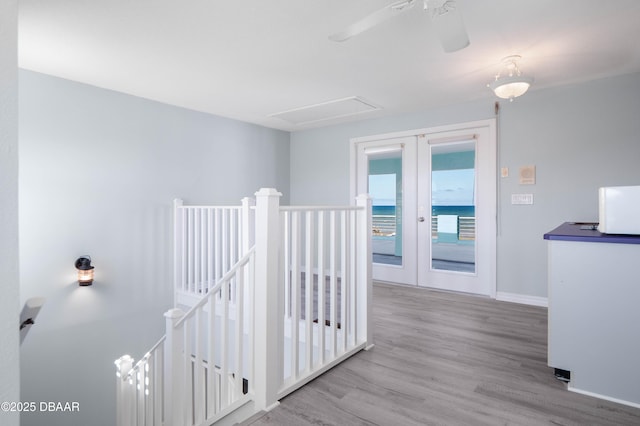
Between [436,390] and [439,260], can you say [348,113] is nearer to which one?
[439,260]

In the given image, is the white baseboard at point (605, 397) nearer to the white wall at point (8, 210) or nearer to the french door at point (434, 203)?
the french door at point (434, 203)

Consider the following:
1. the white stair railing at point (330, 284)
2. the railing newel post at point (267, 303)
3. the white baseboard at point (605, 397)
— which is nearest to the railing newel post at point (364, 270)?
the white stair railing at point (330, 284)

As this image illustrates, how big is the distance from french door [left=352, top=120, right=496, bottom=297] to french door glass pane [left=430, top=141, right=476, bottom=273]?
0.04 ft

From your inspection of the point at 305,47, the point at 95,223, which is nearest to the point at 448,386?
the point at 305,47

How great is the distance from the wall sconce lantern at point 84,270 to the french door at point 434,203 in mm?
3322

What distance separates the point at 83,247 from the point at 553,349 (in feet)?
13.0

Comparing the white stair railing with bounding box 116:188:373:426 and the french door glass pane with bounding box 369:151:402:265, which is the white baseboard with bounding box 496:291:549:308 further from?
the white stair railing with bounding box 116:188:373:426

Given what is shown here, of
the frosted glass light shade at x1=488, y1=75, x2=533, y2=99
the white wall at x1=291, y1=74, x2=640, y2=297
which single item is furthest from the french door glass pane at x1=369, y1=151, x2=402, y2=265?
the frosted glass light shade at x1=488, y1=75, x2=533, y2=99

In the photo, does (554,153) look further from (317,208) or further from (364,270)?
(317,208)

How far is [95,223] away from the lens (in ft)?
11.4

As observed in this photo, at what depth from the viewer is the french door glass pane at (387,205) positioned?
4730 mm

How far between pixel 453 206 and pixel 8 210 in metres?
4.31

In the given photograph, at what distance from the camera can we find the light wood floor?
1763mm

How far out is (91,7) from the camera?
2.09m
